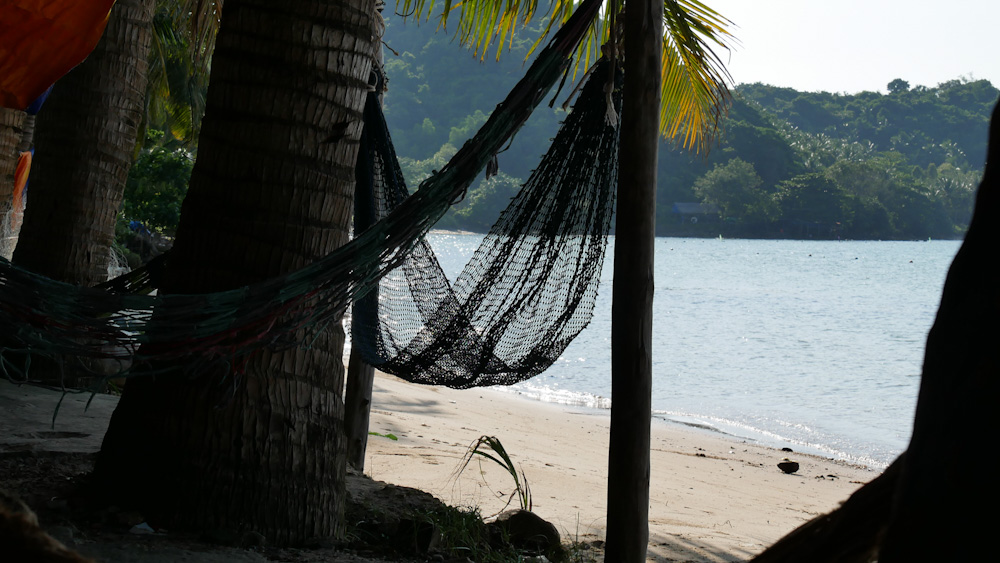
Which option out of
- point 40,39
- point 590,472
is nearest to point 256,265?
point 40,39

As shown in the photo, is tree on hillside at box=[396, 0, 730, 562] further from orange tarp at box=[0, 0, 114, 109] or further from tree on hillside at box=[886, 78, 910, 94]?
tree on hillside at box=[886, 78, 910, 94]

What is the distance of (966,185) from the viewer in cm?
3716

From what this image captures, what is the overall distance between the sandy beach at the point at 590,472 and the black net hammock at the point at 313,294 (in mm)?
1107

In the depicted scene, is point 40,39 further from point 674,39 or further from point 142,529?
point 674,39

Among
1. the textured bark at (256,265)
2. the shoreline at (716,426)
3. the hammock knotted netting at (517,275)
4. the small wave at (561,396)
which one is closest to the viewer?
the textured bark at (256,265)

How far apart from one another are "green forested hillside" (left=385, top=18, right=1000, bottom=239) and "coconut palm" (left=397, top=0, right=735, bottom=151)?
33.8 meters

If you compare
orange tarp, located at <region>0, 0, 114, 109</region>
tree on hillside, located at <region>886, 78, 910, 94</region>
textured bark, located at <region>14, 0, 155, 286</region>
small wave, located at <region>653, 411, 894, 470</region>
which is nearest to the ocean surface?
small wave, located at <region>653, 411, 894, 470</region>

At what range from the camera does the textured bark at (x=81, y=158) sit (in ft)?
11.0

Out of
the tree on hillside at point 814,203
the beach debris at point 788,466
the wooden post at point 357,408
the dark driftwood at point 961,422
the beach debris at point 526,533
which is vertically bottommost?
the beach debris at point 788,466

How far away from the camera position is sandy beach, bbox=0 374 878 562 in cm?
301

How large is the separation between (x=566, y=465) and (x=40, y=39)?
3.80m

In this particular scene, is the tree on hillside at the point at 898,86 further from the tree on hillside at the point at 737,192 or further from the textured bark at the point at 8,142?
the textured bark at the point at 8,142

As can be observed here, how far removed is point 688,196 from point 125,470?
42269 millimetres

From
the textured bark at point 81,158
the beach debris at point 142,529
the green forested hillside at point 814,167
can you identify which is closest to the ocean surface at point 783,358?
the beach debris at point 142,529
